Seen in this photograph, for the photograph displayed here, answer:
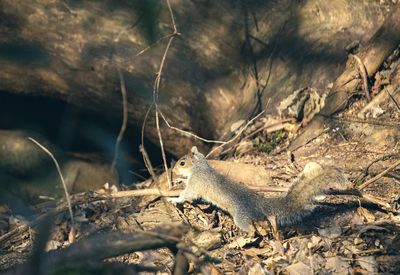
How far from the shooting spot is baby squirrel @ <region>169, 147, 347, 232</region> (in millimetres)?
4715

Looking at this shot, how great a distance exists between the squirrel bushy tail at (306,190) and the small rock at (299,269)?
536 millimetres

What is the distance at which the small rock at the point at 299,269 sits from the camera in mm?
4188

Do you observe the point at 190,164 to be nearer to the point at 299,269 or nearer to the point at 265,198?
the point at 265,198

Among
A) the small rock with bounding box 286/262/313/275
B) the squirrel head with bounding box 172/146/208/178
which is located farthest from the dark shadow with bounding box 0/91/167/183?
the small rock with bounding box 286/262/313/275

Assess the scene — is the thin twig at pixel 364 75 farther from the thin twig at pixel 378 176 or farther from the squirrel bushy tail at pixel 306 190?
the squirrel bushy tail at pixel 306 190

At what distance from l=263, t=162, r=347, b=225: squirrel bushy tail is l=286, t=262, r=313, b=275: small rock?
536 millimetres

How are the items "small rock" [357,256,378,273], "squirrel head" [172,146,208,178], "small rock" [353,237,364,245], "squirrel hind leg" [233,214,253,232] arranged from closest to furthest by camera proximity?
1. "small rock" [357,256,378,273]
2. "small rock" [353,237,364,245]
3. "squirrel hind leg" [233,214,253,232]
4. "squirrel head" [172,146,208,178]

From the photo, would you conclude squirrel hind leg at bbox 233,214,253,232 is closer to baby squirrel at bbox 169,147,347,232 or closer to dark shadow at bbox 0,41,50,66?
baby squirrel at bbox 169,147,347,232

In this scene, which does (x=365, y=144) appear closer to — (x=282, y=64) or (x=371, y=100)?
(x=371, y=100)

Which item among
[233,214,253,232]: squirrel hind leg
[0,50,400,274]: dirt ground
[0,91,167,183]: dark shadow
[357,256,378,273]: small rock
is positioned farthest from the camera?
[0,91,167,183]: dark shadow

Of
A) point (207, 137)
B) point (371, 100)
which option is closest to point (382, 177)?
point (371, 100)

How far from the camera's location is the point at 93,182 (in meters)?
8.50

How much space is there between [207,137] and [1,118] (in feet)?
9.52

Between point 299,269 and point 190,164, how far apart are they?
6.53 feet
